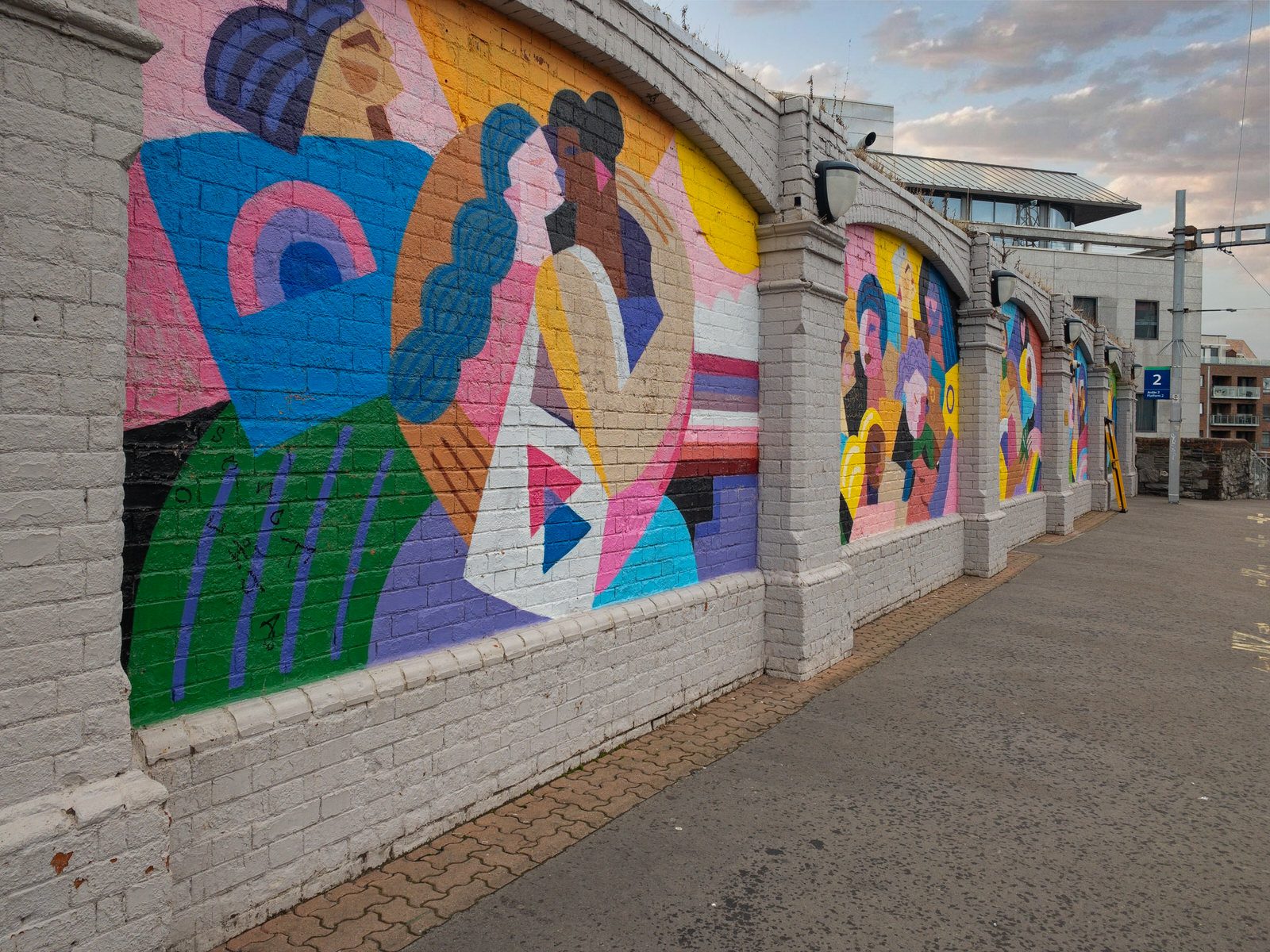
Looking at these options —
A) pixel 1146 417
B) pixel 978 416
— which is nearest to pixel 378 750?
pixel 978 416

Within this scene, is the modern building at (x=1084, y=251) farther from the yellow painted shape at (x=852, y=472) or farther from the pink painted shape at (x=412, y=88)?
the pink painted shape at (x=412, y=88)

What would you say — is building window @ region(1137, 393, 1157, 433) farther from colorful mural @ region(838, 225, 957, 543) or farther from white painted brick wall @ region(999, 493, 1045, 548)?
colorful mural @ region(838, 225, 957, 543)

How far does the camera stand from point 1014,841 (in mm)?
4352

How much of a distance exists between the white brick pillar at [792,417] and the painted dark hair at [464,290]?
2906 mm

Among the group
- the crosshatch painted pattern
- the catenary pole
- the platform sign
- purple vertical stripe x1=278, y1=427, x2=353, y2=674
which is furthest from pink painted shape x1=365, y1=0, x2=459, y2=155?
the platform sign

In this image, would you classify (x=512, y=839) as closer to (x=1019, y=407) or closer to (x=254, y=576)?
(x=254, y=576)

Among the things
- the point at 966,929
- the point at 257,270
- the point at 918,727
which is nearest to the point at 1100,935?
the point at 966,929

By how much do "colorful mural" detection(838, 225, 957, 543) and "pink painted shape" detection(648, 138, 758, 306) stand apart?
2173mm

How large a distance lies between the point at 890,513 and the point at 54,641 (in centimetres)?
887

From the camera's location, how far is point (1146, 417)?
38906mm

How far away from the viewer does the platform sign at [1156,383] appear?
27.1 meters

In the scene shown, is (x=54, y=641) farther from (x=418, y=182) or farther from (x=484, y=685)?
(x=418, y=182)

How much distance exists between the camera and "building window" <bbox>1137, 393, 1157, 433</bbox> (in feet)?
127

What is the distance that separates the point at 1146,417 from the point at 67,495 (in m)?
43.8
